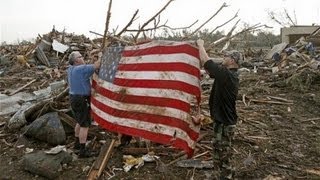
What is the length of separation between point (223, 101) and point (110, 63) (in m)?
1.81

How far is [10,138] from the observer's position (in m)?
7.87

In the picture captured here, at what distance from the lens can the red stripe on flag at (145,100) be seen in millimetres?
5242

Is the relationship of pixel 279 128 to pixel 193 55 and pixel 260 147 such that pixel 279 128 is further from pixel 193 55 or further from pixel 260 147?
pixel 193 55

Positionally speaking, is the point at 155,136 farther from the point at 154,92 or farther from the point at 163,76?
the point at 163,76

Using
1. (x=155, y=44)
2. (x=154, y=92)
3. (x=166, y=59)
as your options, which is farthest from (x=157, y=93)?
(x=155, y=44)

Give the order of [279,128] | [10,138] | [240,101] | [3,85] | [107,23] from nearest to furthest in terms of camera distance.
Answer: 1. [107,23]
2. [10,138]
3. [279,128]
4. [240,101]
5. [3,85]

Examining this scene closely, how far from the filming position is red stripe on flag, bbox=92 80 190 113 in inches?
206

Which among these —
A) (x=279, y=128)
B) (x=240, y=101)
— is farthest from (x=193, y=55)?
(x=240, y=101)

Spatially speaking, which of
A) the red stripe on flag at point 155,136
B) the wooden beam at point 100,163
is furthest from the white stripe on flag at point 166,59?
the wooden beam at point 100,163

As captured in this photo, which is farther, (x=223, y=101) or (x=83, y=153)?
(x=83, y=153)

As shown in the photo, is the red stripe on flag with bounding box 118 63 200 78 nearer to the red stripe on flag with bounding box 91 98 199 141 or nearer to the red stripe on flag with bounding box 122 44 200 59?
the red stripe on flag with bounding box 122 44 200 59

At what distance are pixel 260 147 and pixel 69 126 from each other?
3.49 metres

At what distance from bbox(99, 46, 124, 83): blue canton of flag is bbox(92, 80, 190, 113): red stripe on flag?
7.8 inches

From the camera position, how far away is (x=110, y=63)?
6176mm
